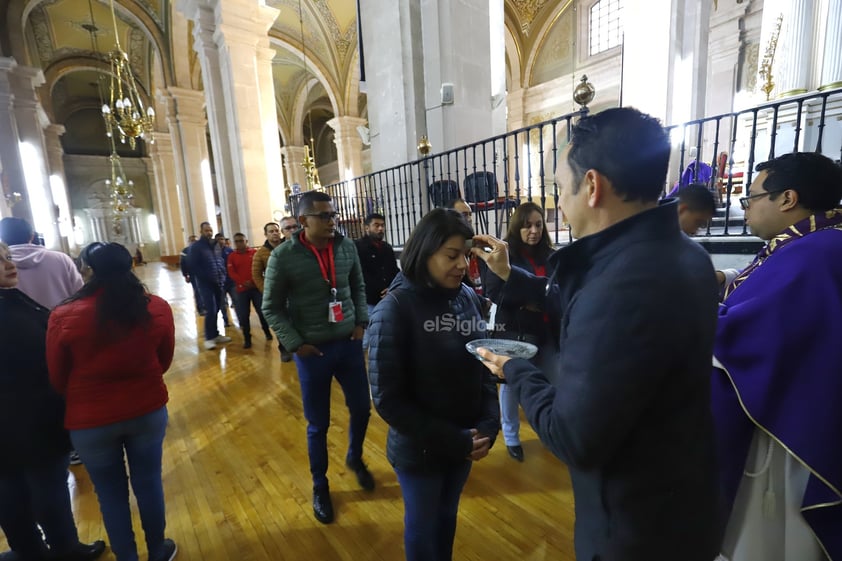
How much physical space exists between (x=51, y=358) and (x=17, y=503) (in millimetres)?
881

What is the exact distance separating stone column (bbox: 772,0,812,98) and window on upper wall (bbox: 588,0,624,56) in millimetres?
8419

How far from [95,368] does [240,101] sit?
788 cm

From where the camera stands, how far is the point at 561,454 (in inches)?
31.4

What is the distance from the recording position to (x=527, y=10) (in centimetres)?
1403

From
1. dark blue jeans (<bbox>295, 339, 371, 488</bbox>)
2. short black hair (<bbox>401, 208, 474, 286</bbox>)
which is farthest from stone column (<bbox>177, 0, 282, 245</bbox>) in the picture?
short black hair (<bbox>401, 208, 474, 286</bbox>)

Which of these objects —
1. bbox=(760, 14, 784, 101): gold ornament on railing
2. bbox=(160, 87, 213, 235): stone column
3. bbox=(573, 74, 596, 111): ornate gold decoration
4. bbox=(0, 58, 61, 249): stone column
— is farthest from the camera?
bbox=(160, 87, 213, 235): stone column

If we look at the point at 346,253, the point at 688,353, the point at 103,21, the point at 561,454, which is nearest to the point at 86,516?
the point at 346,253

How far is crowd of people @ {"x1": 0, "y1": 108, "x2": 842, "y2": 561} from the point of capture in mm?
746

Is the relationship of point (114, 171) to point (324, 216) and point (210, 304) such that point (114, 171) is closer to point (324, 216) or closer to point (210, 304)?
point (210, 304)

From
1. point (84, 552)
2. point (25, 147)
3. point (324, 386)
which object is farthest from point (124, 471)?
point (25, 147)

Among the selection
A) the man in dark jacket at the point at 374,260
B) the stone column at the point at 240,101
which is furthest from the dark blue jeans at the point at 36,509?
the stone column at the point at 240,101

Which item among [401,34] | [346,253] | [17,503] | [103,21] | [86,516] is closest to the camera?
[17,503]

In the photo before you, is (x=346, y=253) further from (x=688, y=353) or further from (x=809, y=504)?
(x=809, y=504)

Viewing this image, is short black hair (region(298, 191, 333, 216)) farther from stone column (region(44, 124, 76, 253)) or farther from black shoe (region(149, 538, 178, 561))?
stone column (region(44, 124, 76, 253))
